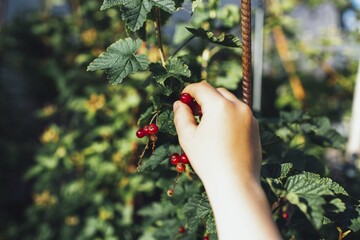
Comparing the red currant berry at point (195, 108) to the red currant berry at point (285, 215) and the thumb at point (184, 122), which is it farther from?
the red currant berry at point (285, 215)

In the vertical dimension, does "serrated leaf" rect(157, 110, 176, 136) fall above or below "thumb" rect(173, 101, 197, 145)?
below

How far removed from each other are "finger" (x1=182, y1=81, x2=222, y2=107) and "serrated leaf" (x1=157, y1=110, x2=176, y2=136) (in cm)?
14

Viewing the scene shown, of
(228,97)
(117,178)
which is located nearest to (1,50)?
(117,178)

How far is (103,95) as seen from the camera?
283 cm

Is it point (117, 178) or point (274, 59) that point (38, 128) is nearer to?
point (117, 178)

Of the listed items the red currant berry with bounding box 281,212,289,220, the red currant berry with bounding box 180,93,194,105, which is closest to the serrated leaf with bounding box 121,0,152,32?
the red currant berry with bounding box 180,93,194,105

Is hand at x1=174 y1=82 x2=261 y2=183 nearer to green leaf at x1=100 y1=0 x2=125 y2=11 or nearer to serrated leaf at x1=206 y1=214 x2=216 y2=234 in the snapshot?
serrated leaf at x1=206 y1=214 x2=216 y2=234

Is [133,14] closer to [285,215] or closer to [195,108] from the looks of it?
[195,108]

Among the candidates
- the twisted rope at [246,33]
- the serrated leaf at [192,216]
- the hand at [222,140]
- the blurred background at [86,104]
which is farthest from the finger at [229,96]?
the blurred background at [86,104]

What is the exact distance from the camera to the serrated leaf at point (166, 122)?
1.09m

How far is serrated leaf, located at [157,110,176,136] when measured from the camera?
1086 mm

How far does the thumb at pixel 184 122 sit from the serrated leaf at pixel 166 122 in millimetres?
136

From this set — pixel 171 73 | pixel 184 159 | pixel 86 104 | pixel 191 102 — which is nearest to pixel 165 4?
pixel 171 73

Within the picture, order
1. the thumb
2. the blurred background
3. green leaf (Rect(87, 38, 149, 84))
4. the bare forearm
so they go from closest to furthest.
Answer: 1. the bare forearm
2. the thumb
3. green leaf (Rect(87, 38, 149, 84))
4. the blurred background
